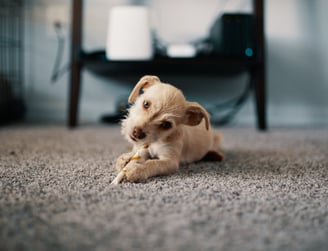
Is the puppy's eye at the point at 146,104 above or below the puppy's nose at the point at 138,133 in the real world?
above

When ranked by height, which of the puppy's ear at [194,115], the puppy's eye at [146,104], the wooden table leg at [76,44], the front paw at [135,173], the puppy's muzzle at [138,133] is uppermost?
the wooden table leg at [76,44]

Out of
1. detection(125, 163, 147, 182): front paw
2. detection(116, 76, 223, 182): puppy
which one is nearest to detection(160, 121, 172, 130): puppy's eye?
detection(116, 76, 223, 182): puppy

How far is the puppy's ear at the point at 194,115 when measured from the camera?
2.81ft

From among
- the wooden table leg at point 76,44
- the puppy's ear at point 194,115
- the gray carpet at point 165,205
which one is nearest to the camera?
the gray carpet at point 165,205

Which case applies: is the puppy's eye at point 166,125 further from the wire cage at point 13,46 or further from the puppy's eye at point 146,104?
the wire cage at point 13,46

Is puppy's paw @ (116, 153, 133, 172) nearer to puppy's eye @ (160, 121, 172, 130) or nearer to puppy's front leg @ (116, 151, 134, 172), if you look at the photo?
puppy's front leg @ (116, 151, 134, 172)

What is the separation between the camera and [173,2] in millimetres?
2117

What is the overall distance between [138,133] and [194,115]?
6.9 inches

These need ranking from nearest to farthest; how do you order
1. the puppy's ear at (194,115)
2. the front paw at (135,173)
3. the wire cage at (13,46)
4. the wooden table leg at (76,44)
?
the front paw at (135,173) → the puppy's ear at (194,115) → the wooden table leg at (76,44) → the wire cage at (13,46)

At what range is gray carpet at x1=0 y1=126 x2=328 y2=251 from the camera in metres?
0.46

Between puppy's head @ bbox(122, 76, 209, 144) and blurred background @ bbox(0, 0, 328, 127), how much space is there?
127cm

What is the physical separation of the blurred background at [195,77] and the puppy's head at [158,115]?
1.27 meters

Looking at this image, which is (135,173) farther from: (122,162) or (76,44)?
(76,44)

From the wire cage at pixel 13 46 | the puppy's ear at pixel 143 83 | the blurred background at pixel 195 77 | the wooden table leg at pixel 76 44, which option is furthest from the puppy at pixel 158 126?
the wire cage at pixel 13 46
